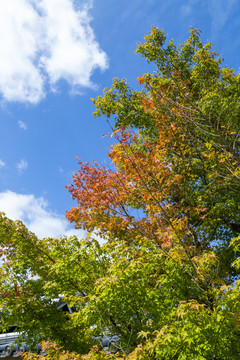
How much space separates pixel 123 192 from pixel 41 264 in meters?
3.76

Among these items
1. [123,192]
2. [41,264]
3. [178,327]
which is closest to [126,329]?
[178,327]

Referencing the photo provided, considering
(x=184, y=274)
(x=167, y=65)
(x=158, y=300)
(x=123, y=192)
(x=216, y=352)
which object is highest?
(x=167, y=65)

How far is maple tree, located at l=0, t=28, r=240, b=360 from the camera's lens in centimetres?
425

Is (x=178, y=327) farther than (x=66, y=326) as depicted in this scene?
No

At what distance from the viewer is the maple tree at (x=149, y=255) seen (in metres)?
4.25

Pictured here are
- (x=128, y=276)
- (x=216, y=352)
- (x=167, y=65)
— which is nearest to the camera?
(x=216, y=352)

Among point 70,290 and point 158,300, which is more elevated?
point 70,290

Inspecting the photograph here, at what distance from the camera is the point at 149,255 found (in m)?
6.16

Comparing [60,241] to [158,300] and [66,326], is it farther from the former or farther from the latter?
[158,300]

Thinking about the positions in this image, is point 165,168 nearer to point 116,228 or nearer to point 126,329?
point 116,228

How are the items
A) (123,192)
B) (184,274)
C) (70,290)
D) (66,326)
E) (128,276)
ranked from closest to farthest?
(128,276), (184,274), (70,290), (66,326), (123,192)

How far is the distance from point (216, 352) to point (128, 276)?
2.03m

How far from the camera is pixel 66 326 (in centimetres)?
722

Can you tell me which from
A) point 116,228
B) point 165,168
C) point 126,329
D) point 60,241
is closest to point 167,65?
point 165,168
